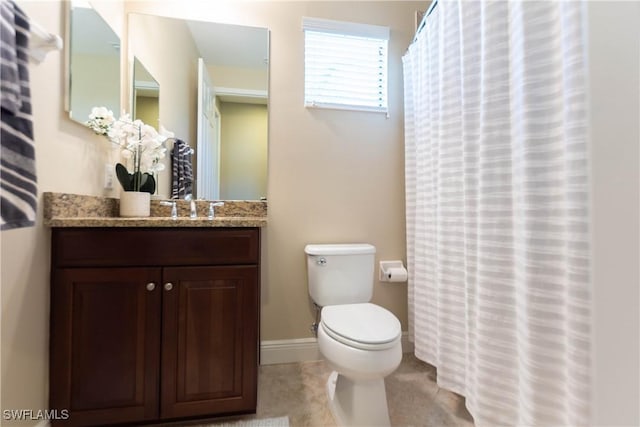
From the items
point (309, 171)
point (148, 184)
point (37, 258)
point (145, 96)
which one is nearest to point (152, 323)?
point (37, 258)

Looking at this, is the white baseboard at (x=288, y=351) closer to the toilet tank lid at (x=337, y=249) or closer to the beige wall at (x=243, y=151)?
the toilet tank lid at (x=337, y=249)

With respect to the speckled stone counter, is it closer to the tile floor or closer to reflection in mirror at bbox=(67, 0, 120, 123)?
reflection in mirror at bbox=(67, 0, 120, 123)

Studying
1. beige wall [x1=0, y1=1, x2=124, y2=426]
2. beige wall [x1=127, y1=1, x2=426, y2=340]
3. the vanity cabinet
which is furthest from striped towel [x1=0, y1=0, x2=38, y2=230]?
beige wall [x1=127, y1=1, x2=426, y2=340]

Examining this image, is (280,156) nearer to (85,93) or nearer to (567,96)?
(85,93)

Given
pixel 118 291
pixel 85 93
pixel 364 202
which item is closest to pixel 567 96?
pixel 364 202

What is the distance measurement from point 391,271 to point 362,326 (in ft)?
2.18

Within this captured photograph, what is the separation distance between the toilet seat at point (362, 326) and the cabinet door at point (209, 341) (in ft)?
1.17

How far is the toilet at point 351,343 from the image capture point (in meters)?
1.14

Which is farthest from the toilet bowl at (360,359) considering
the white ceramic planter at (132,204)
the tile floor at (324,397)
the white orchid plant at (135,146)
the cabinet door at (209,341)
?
the white orchid plant at (135,146)

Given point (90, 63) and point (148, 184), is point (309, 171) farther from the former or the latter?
point (90, 63)

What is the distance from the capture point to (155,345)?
3.84 feet

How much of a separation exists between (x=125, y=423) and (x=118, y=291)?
21.7 inches

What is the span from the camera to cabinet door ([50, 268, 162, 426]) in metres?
1.11

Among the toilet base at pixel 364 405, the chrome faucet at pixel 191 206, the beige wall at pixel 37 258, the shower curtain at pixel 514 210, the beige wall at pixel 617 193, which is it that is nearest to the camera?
the beige wall at pixel 617 193
